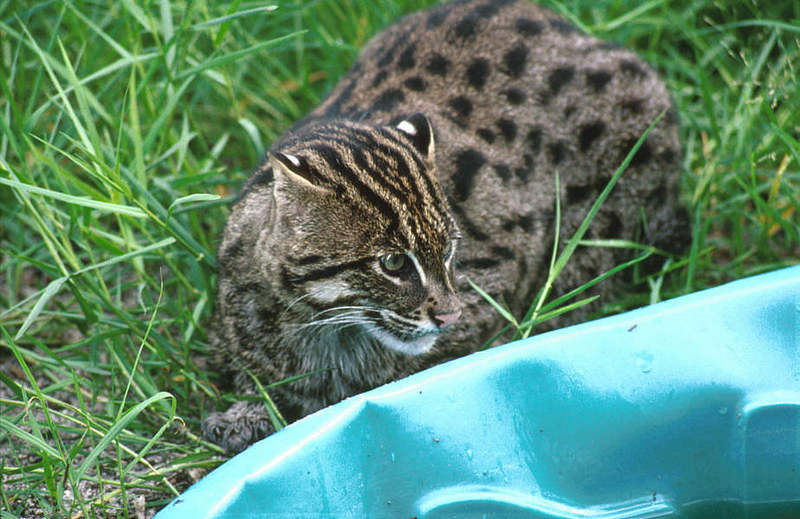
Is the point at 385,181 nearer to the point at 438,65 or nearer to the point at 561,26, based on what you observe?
the point at 438,65

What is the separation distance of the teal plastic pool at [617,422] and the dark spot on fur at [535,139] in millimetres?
1579

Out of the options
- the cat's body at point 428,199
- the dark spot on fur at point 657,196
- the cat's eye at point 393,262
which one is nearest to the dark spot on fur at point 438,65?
the cat's body at point 428,199

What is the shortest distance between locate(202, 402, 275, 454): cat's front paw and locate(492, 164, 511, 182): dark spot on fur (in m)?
1.65

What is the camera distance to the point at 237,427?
4316mm

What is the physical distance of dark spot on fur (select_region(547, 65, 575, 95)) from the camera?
16.7 feet

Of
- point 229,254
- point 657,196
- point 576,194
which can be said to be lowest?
point 657,196

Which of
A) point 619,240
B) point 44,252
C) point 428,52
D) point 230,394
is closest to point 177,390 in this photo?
point 230,394

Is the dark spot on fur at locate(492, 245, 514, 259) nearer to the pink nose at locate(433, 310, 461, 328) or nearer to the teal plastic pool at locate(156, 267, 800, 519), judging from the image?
the pink nose at locate(433, 310, 461, 328)

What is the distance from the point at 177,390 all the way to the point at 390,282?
144cm

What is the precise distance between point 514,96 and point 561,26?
2.11 ft

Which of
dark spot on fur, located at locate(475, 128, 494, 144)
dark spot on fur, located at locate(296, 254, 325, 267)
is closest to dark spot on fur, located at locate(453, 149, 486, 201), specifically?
dark spot on fur, located at locate(475, 128, 494, 144)

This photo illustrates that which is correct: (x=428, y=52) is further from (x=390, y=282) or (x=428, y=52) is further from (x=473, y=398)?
(x=473, y=398)

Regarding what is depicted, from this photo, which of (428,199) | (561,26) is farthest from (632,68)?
(428,199)

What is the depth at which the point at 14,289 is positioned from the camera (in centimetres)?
540
